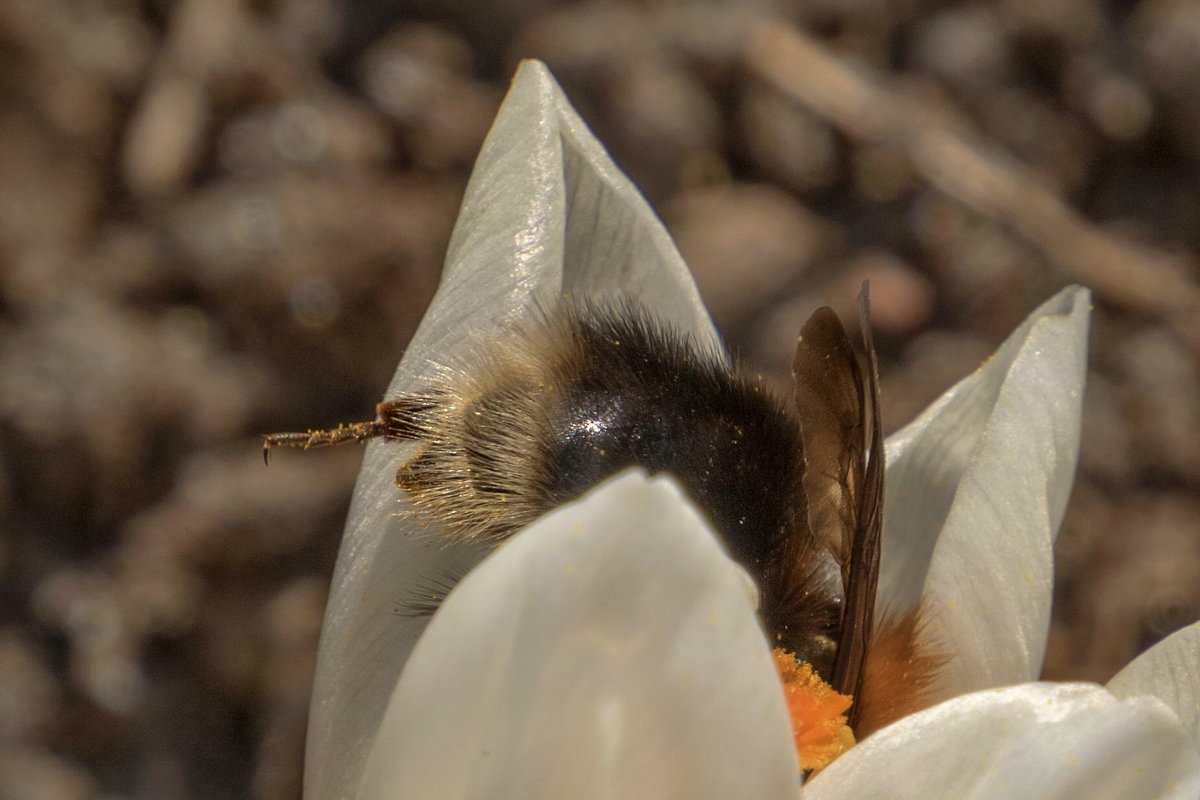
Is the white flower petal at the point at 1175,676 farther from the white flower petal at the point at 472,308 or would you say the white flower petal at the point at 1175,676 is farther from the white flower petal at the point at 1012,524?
the white flower petal at the point at 472,308

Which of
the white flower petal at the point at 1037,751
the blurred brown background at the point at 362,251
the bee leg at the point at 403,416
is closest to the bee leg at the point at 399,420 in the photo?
the bee leg at the point at 403,416

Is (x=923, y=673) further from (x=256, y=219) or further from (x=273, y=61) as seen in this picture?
(x=273, y=61)

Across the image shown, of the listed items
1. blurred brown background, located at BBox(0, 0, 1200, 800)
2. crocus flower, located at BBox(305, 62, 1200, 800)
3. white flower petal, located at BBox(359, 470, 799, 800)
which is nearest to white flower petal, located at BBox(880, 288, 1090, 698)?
crocus flower, located at BBox(305, 62, 1200, 800)

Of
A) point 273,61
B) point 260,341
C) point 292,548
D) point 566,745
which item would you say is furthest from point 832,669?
point 273,61

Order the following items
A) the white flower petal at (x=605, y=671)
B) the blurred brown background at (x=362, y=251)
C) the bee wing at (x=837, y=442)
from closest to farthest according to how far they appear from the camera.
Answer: the white flower petal at (x=605, y=671) → the bee wing at (x=837, y=442) → the blurred brown background at (x=362, y=251)

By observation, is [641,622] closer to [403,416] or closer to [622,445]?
[622,445]

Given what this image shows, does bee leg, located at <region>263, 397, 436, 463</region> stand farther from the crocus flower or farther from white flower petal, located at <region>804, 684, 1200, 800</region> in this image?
white flower petal, located at <region>804, 684, 1200, 800</region>
